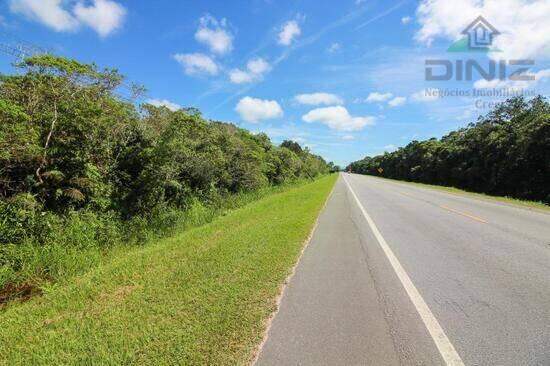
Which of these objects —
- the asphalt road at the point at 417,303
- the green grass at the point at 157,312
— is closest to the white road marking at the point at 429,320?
the asphalt road at the point at 417,303

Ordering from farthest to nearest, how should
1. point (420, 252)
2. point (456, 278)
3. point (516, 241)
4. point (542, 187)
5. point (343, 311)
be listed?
point (542, 187) < point (516, 241) < point (420, 252) < point (456, 278) < point (343, 311)

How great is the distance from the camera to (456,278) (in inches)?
214

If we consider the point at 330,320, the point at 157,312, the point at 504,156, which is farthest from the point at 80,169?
the point at 504,156

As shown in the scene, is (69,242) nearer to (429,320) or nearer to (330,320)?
(330,320)

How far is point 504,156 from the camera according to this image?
3344 cm

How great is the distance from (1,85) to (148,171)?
5.21m

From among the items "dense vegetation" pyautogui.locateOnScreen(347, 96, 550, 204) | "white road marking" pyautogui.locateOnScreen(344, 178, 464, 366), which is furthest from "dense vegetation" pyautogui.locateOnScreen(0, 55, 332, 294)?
"dense vegetation" pyautogui.locateOnScreen(347, 96, 550, 204)

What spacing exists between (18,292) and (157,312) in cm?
398

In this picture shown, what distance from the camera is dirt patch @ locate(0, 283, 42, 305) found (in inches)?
236

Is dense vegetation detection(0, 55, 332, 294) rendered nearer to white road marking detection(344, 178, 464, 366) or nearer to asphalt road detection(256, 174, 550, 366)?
asphalt road detection(256, 174, 550, 366)

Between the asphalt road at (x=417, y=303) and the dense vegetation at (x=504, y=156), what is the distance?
2365cm

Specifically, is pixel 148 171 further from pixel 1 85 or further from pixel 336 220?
pixel 336 220

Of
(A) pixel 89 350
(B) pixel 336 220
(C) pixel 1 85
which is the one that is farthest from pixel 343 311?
(C) pixel 1 85

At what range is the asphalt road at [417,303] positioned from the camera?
3318 millimetres
